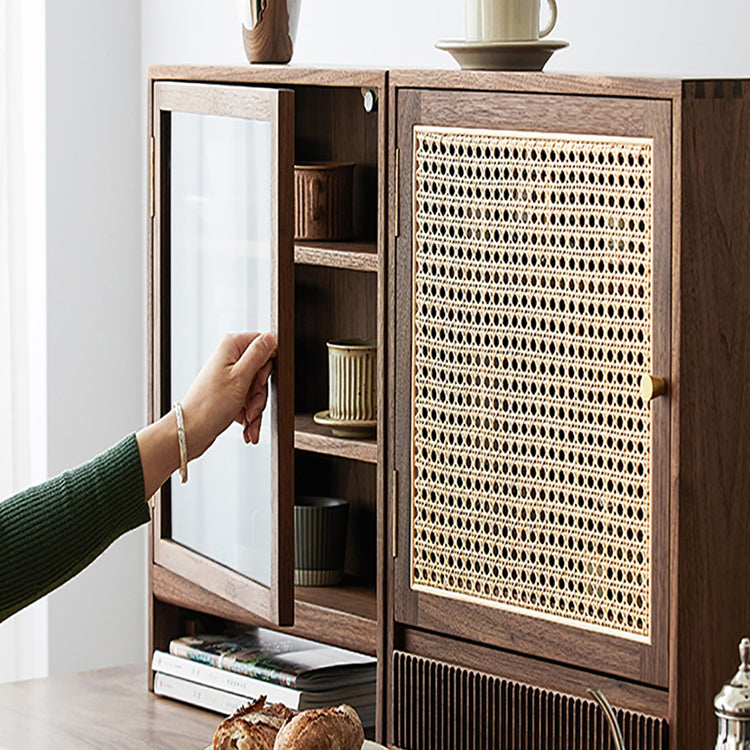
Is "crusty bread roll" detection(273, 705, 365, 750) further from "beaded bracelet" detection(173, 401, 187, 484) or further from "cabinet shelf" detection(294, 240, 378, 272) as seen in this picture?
"cabinet shelf" detection(294, 240, 378, 272)

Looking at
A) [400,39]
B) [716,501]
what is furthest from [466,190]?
[400,39]

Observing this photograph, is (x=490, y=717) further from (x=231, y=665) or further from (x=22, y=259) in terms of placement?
(x=22, y=259)

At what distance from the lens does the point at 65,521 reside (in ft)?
5.37

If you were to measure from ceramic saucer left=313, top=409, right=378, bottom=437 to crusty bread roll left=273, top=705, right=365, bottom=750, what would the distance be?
52 cm

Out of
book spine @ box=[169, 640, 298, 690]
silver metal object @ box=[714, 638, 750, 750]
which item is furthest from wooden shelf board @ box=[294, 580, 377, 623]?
silver metal object @ box=[714, 638, 750, 750]

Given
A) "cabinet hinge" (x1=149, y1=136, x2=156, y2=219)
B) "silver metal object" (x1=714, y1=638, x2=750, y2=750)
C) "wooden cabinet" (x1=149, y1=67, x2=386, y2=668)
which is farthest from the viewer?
"cabinet hinge" (x1=149, y1=136, x2=156, y2=219)

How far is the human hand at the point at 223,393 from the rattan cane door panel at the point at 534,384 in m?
0.18

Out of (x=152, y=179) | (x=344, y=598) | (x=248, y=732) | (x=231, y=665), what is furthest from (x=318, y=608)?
(x=152, y=179)

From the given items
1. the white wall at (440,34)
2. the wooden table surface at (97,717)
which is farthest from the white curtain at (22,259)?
the wooden table surface at (97,717)

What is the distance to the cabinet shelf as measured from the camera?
73.3 inches

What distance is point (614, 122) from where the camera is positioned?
1.51 meters

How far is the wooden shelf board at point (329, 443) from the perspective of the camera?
6.13 ft

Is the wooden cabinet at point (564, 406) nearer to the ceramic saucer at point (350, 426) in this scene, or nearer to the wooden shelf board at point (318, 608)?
the wooden shelf board at point (318, 608)

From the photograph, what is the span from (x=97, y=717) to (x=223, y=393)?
2.05 feet
